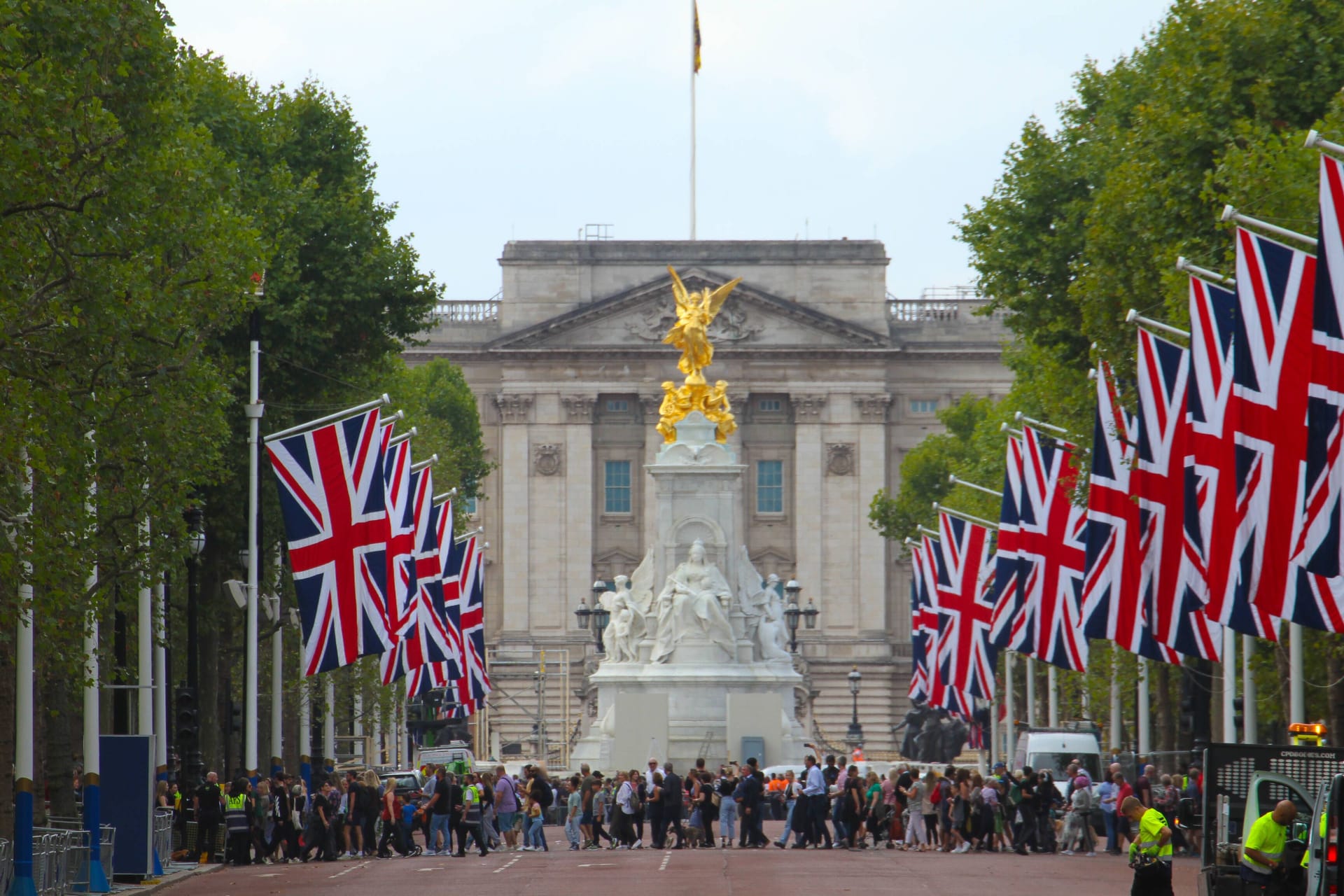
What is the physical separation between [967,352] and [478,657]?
66113mm

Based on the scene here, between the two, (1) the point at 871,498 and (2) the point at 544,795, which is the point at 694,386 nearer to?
(2) the point at 544,795

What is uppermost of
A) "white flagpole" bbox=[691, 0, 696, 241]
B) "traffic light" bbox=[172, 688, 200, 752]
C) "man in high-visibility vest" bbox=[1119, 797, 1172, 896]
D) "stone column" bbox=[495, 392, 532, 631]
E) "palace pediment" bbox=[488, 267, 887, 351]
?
"white flagpole" bbox=[691, 0, 696, 241]

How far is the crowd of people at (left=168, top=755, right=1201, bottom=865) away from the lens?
40500 millimetres

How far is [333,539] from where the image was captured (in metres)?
36.5

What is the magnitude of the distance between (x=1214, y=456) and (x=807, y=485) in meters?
89.8

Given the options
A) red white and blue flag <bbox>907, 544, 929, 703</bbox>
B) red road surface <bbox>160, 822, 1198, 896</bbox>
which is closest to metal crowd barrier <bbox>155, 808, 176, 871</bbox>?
red road surface <bbox>160, 822, 1198, 896</bbox>

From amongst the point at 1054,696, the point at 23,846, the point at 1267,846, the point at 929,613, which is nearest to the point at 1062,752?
the point at 929,613

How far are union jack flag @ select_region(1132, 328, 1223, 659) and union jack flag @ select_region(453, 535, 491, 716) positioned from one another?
23.1 meters

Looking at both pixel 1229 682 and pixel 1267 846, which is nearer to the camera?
pixel 1267 846

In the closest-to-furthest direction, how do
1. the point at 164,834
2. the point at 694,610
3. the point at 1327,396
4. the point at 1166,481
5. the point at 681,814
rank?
the point at 1327,396 < the point at 1166,481 < the point at 164,834 < the point at 681,814 < the point at 694,610

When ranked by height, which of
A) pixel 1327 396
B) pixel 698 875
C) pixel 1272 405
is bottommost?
pixel 698 875

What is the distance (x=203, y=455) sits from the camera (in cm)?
3644

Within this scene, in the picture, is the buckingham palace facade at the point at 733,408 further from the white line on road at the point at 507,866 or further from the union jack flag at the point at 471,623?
the white line on road at the point at 507,866

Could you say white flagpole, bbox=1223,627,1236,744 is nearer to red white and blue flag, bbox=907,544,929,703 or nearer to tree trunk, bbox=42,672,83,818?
red white and blue flag, bbox=907,544,929,703
